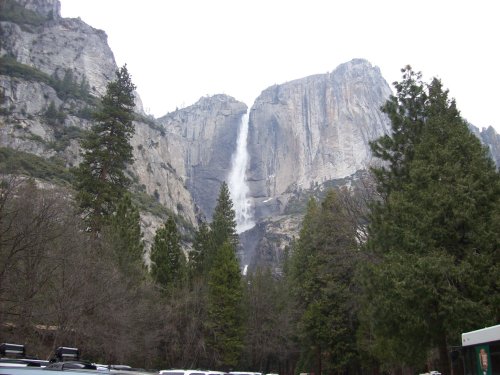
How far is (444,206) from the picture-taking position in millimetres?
17172

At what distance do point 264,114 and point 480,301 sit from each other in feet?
581

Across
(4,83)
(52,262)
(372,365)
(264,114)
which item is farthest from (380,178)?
(264,114)

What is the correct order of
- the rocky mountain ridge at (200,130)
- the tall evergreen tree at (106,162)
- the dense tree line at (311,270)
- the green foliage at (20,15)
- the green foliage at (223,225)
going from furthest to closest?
1. the green foliage at (20,15)
2. the rocky mountain ridge at (200,130)
3. the green foliage at (223,225)
4. the tall evergreen tree at (106,162)
5. the dense tree line at (311,270)

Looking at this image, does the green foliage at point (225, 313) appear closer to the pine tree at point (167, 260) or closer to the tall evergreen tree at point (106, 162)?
the pine tree at point (167, 260)

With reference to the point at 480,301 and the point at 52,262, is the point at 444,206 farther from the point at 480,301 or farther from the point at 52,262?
the point at 52,262

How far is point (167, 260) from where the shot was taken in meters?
49.5

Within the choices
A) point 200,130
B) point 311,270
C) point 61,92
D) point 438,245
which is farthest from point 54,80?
point 438,245

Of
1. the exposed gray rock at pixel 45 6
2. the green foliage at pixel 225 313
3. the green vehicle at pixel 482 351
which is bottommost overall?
the green vehicle at pixel 482 351

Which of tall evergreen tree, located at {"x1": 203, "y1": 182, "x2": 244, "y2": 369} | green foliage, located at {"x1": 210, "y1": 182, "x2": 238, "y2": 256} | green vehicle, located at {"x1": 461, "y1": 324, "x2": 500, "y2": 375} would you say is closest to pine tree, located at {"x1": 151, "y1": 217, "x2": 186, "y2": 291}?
tall evergreen tree, located at {"x1": 203, "y1": 182, "x2": 244, "y2": 369}

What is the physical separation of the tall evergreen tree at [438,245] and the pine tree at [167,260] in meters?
30.9

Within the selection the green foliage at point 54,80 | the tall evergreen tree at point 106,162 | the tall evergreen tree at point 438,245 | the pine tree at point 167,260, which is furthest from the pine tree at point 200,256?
the green foliage at point 54,80

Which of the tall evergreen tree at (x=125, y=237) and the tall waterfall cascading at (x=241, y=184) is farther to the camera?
the tall waterfall cascading at (x=241, y=184)

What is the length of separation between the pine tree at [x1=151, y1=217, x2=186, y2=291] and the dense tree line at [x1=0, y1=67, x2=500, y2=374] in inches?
5.1

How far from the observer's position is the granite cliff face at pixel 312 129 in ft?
575
